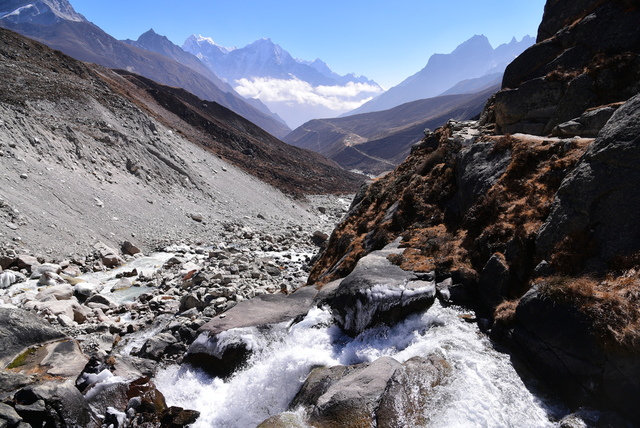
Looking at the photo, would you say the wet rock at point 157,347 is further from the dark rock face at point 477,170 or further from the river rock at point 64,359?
the dark rock face at point 477,170

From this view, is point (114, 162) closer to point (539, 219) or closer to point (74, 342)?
point (74, 342)

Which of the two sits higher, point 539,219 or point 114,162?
point 114,162

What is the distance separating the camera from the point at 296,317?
1149 cm

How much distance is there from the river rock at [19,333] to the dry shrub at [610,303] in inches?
536

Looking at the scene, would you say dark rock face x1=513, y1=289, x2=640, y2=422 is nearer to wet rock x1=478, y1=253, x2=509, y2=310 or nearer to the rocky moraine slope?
the rocky moraine slope

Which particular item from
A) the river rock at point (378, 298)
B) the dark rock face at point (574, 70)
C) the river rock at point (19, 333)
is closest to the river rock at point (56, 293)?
the river rock at point (19, 333)

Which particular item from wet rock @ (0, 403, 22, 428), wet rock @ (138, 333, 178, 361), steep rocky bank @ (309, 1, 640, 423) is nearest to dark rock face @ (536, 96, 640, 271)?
steep rocky bank @ (309, 1, 640, 423)

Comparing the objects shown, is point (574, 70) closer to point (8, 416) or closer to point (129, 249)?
point (8, 416)

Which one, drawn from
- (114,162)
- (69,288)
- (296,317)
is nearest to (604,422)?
(296,317)

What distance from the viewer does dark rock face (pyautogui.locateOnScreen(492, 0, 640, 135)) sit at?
12.4 metres

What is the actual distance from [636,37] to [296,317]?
15856 millimetres

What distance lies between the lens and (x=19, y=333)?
384 inches

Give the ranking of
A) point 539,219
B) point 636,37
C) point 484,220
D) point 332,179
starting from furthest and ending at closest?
point 332,179, point 636,37, point 484,220, point 539,219

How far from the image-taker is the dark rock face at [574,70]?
12.4m
